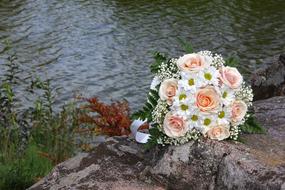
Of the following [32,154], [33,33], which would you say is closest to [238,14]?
[33,33]

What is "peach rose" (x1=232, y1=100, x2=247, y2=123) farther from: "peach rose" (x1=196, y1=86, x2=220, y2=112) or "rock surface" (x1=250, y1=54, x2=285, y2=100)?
"rock surface" (x1=250, y1=54, x2=285, y2=100)

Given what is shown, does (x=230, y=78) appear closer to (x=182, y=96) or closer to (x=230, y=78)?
(x=230, y=78)

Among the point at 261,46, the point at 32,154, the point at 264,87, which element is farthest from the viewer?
the point at 261,46

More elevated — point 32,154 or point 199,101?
point 199,101

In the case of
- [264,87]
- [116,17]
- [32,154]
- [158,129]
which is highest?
[158,129]

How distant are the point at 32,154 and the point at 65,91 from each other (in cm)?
430

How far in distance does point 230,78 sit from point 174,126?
20.6 inches

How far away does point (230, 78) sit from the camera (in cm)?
396

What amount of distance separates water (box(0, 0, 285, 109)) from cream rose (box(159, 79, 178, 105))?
20.3ft

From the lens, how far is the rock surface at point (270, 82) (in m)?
7.17

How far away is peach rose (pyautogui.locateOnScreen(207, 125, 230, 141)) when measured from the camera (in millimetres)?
3896

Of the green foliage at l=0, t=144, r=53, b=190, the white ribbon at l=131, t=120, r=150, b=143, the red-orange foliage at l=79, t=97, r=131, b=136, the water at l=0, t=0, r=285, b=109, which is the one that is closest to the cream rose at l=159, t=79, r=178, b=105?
the white ribbon at l=131, t=120, r=150, b=143

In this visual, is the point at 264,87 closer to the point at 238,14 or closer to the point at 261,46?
the point at 261,46

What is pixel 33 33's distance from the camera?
594 inches
